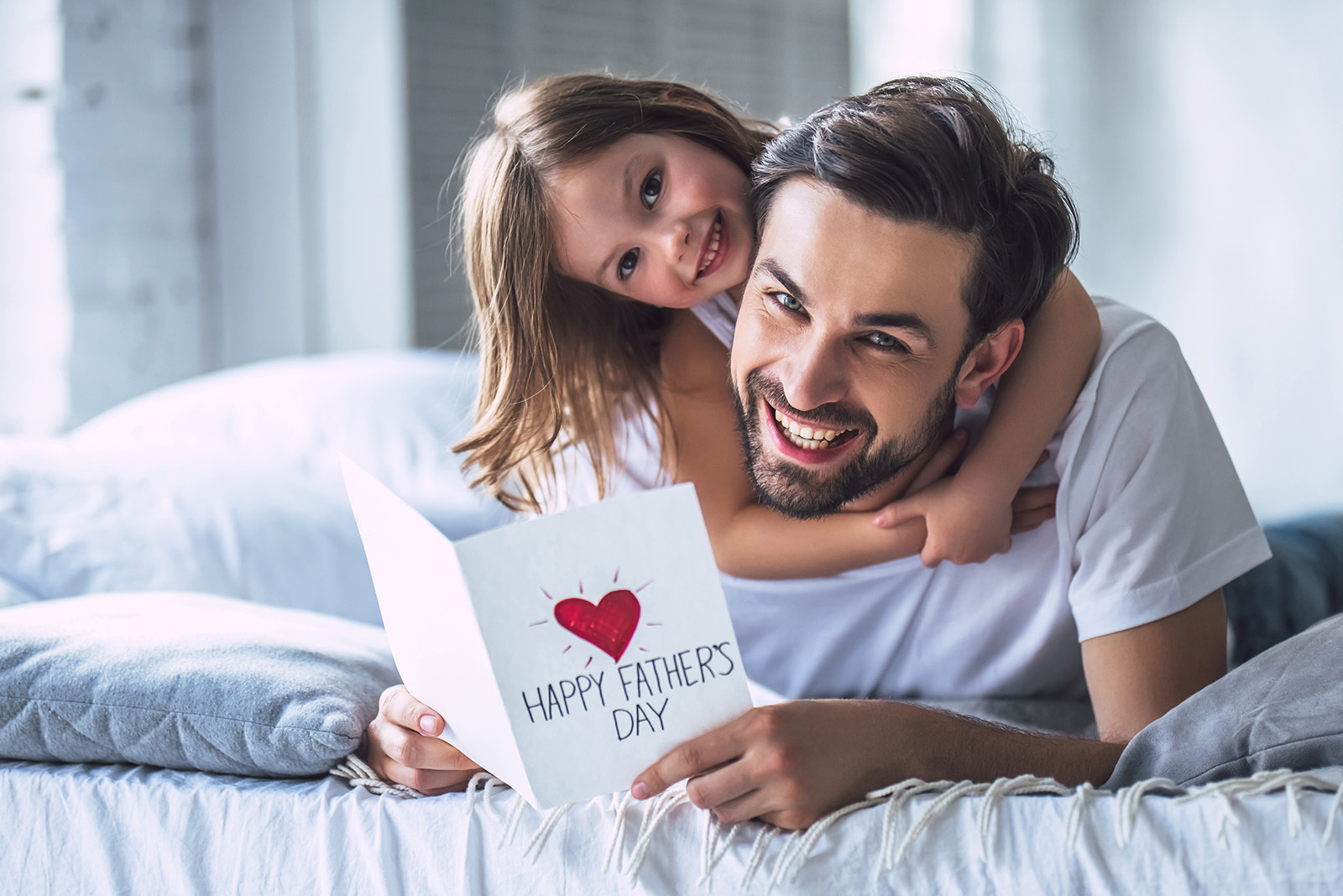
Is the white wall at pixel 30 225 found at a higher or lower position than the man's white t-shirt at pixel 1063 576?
higher

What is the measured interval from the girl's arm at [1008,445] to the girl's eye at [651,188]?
0.48 m

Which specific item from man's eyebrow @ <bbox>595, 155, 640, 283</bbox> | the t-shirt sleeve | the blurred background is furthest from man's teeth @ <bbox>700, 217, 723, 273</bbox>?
the blurred background

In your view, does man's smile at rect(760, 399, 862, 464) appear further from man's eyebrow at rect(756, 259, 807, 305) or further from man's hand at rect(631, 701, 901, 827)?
man's hand at rect(631, 701, 901, 827)

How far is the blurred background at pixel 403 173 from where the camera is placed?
99.6 inches

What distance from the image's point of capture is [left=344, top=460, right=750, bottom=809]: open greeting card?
719 millimetres

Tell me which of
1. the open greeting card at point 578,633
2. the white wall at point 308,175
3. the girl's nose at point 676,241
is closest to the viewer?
the open greeting card at point 578,633

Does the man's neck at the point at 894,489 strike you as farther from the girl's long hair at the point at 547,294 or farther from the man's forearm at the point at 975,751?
the man's forearm at the point at 975,751

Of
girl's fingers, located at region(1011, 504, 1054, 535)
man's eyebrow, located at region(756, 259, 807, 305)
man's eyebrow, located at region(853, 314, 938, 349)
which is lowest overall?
girl's fingers, located at region(1011, 504, 1054, 535)

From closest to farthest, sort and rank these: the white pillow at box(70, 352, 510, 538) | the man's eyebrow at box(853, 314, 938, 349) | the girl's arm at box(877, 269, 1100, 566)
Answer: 1. the man's eyebrow at box(853, 314, 938, 349)
2. the girl's arm at box(877, 269, 1100, 566)
3. the white pillow at box(70, 352, 510, 538)

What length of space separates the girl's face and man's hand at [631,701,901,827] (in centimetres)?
65

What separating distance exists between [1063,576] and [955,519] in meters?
0.17

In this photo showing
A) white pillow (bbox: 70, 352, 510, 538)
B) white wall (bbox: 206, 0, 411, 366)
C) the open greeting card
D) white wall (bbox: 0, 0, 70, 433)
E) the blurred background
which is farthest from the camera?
white wall (bbox: 206, 0, 411, 366)

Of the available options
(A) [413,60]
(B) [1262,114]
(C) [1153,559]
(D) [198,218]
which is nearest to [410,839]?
(C) [1153,559]

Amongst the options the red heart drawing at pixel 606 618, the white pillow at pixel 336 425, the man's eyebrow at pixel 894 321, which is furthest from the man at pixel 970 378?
the white pillow at pixel 336 425
